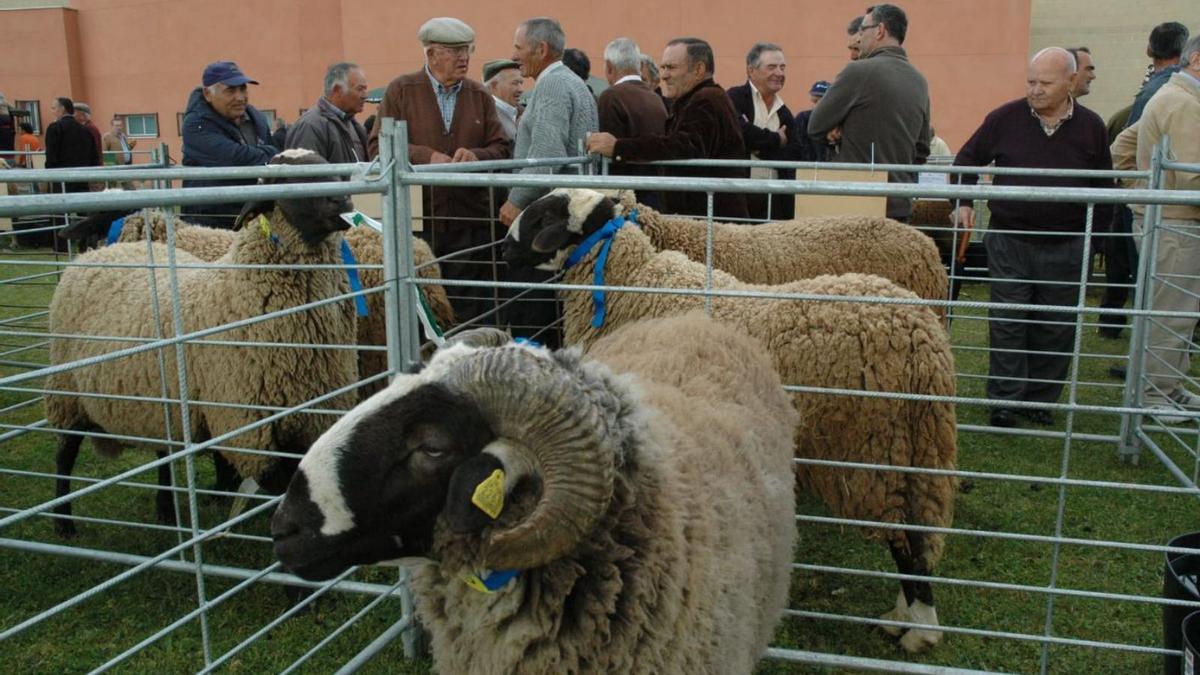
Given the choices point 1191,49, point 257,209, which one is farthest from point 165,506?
point 1191,49

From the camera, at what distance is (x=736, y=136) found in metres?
6.24

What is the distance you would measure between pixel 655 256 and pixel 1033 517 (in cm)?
246

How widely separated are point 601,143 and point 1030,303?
3006 millimetres

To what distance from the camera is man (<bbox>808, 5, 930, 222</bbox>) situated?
6121mm

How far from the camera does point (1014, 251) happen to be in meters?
6.00

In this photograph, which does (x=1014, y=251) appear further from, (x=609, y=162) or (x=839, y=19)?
(x=839, y=19)

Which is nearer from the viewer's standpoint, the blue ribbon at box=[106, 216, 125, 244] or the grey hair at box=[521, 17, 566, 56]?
the grey hair at box=[521, 17, 566, 56]

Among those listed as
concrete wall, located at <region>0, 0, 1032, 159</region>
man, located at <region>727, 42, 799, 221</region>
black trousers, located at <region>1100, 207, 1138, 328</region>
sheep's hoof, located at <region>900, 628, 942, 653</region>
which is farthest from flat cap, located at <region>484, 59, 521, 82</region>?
concrete wall, located at <region>0, 0, 1032, 159</region>

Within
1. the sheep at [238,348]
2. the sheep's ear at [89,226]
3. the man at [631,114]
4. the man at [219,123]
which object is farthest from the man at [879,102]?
the sheep's ear at [89,226]

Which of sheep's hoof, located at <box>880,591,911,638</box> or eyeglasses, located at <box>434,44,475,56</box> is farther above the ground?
eyeglasses, located at <box>434,44,475,56</box>

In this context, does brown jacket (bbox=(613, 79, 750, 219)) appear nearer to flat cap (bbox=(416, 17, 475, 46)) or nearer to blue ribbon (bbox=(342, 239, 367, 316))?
flat cap (bbox=(416, 17, 475, 46))

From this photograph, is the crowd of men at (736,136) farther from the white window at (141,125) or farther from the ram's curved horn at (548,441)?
the white window at (141,125)

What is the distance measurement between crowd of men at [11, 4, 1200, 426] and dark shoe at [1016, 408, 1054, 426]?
0.01 meters

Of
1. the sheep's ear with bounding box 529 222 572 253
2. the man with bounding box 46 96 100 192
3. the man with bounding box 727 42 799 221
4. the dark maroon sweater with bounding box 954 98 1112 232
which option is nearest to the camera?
the sheep's ear with bounding box 529 222 572 253
